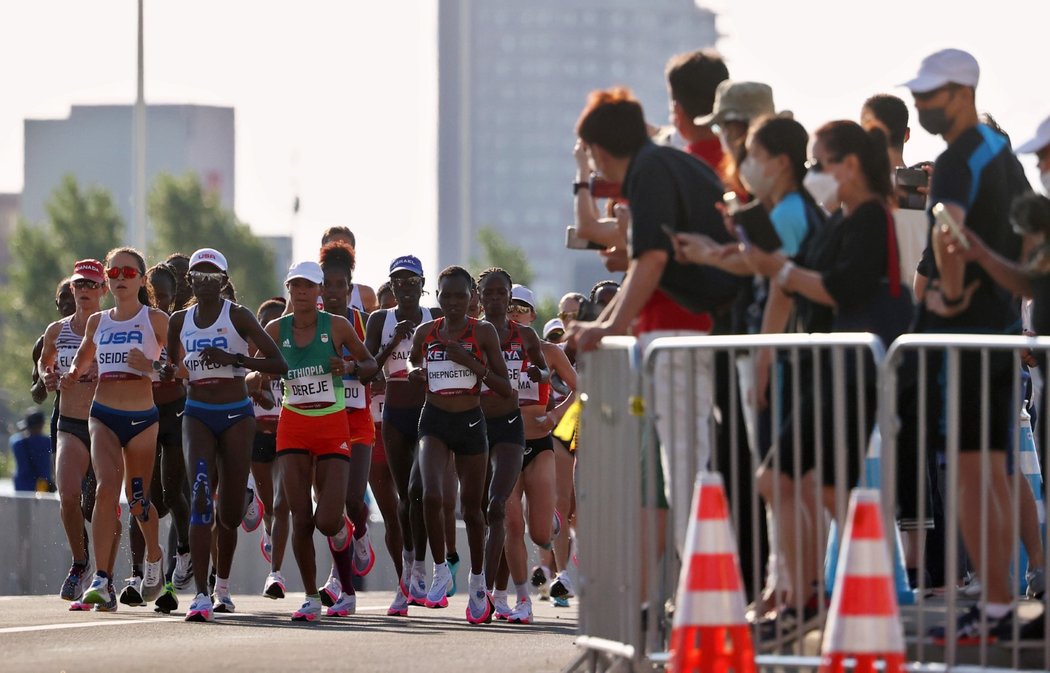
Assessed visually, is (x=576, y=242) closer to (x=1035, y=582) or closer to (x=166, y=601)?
(x=1035, y=582)

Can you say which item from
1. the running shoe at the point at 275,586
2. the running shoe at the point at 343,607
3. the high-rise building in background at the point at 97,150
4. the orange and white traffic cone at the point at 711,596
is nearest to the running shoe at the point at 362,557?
the running shoe at the point at 275,586

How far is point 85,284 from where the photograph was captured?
54.9ft

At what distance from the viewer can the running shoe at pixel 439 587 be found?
16141 mm

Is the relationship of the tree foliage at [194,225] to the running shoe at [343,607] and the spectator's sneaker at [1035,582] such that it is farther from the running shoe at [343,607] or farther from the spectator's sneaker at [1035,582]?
the spectator's sneaker at [1035,582]

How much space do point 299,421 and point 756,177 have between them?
18.9ft

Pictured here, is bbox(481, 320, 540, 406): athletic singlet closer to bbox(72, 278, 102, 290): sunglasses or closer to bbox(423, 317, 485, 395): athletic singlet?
bbox(423, 317, 485, 395): athletic singlet

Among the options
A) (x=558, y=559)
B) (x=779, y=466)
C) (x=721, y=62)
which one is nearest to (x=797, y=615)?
(x=779, y=466)

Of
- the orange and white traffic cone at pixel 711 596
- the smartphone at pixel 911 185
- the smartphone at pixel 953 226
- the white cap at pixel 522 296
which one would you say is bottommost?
the orange and white traffic cone at pixel 711 596

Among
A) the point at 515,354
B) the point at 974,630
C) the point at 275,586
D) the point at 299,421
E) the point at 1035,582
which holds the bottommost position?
the point at 275,586

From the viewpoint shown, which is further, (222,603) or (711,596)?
(222,603)

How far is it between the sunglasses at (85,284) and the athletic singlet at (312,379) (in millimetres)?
1991

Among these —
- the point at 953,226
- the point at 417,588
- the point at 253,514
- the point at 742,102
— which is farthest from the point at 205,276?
the point at 953,226

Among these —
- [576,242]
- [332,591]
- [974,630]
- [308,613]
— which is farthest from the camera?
[332,591]

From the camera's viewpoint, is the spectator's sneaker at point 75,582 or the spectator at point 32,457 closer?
the spectator's sneaker at point 75,582
